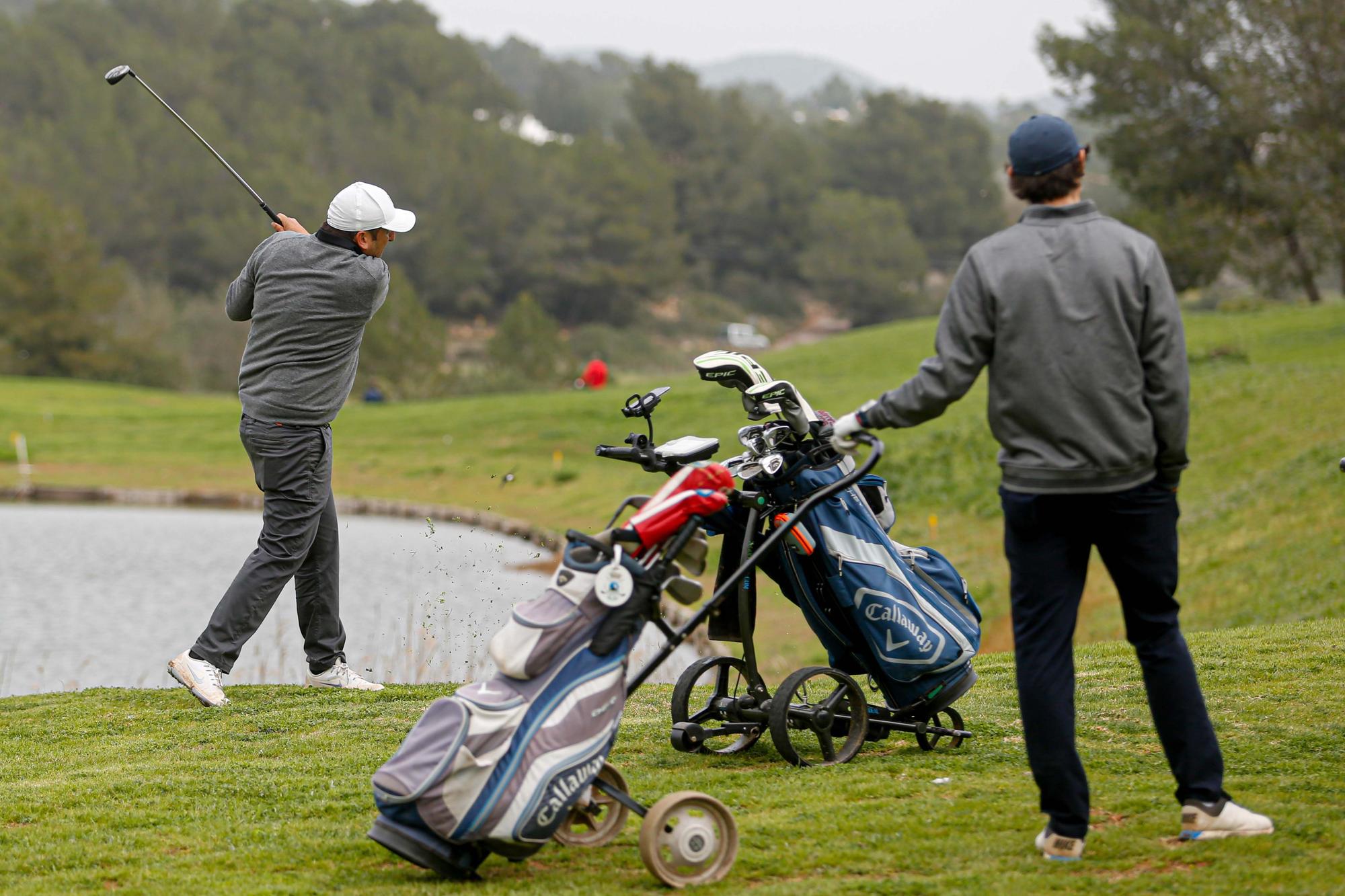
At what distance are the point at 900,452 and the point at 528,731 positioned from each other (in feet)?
60.0

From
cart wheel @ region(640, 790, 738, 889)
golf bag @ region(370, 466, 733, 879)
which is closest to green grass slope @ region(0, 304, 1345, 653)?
golf bag @ region(370, 466, 733, 879)

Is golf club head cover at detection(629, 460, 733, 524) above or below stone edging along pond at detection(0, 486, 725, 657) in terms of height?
above

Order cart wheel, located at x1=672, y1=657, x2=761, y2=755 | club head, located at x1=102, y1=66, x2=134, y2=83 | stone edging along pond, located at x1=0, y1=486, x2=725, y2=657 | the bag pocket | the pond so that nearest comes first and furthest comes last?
1. the bag pocket
2. cart wheel, located at x1=672, y1=657, x2=761, y2=755
3. club head, located at x1=102, y1=66, x2=134, y2=83
4. the pond
5. stone edging along pond, located at x1=0, y1=486, x2=725, y2=657

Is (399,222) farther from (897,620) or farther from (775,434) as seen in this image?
(897,620)

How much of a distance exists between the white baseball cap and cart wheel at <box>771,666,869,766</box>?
2737 mm

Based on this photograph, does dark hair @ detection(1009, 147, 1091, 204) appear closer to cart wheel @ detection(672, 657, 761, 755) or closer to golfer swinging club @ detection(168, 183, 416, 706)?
cart wheel @ detection(672, 657, 761, 755)

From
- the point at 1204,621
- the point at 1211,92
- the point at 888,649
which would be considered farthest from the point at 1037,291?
the point at 1211,92

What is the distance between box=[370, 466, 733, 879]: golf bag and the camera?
12.4 feet

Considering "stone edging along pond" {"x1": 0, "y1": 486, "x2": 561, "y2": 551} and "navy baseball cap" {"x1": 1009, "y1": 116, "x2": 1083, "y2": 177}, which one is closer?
"navy baseball cap" {"x1": 1009, "y1": 116, "x2": 1083, "y2": 177}

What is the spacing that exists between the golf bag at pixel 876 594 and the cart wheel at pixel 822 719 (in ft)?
0.51

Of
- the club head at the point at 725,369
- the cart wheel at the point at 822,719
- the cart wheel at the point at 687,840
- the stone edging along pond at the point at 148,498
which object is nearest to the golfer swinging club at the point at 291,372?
the club head at the point at 725,369

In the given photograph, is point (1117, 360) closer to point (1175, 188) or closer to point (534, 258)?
point (1175, 188)

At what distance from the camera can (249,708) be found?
21.2 ft

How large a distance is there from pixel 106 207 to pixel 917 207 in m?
42.5
